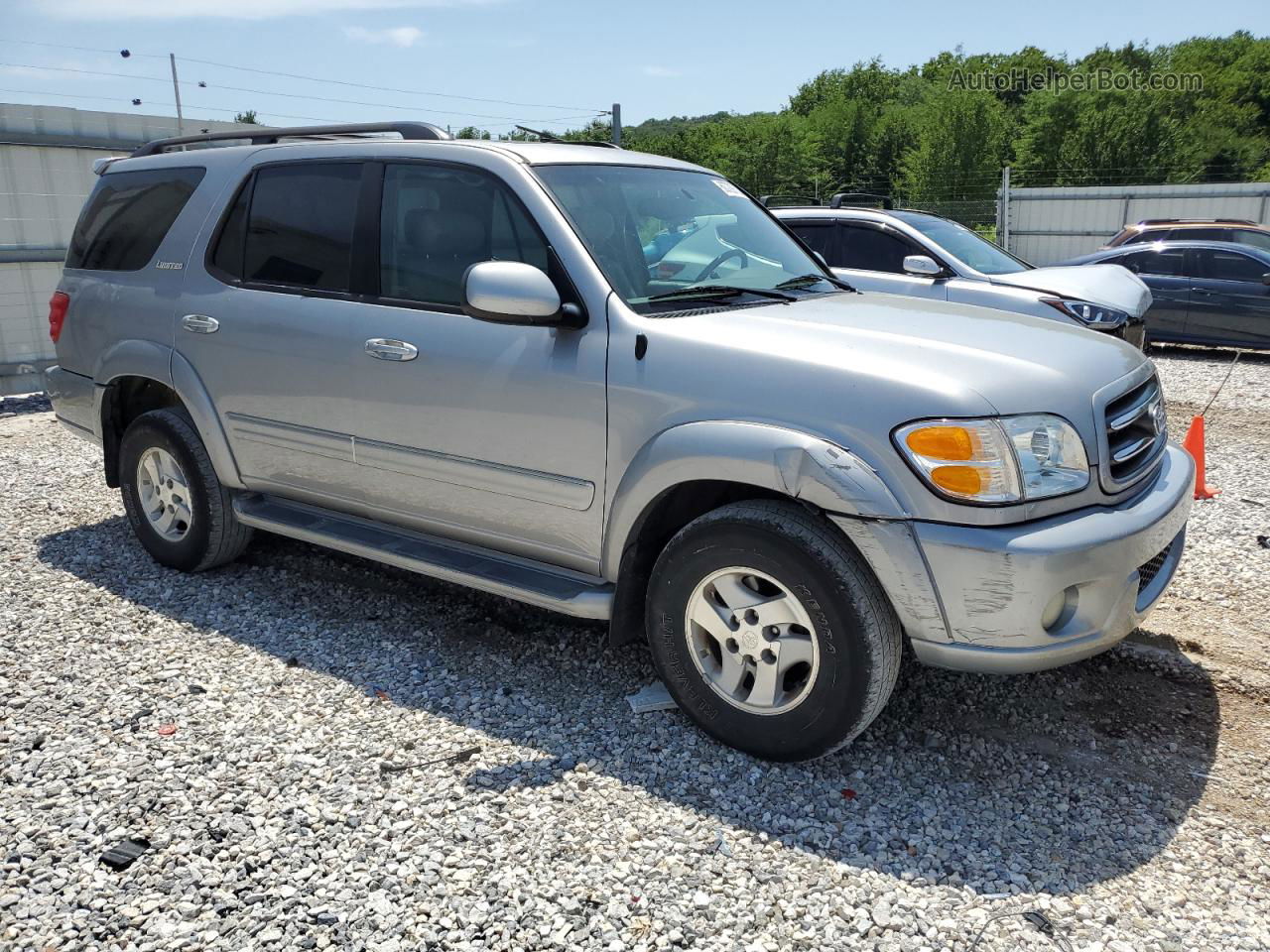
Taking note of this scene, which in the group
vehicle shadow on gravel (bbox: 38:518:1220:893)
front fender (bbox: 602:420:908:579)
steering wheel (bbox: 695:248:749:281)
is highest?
steering wheel (bbox: 695:248:749:281)

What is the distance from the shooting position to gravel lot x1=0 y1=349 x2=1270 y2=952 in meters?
2.62

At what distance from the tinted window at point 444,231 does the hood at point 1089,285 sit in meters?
5.86

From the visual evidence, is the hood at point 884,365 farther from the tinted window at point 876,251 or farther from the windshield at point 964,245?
the windshield at point 964,245

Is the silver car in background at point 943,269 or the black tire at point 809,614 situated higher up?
the silver car in background at point 943,269

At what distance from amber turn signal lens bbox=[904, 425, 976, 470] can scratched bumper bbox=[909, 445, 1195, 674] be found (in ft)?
0.66

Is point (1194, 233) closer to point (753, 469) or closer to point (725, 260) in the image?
point (725, 260)

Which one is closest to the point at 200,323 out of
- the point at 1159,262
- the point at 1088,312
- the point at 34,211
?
the point at 1088,312

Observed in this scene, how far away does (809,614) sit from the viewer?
3.07m

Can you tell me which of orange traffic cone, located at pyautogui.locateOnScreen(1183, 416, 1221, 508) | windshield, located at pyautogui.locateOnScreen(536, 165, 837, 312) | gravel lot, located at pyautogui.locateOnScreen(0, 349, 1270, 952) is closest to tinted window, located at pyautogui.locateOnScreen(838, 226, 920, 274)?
orange traffic cone, located at pyautogui.locateOnScreen(1183, 416, 1221, 508)

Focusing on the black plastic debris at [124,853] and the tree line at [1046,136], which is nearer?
the black plastic debris at [124,853]

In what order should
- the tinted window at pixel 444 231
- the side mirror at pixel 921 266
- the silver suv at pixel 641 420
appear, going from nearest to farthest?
the silver suv at pixel 641 420 → the tinted window at pixel 444 231 → the side mirror at pixel 921 266

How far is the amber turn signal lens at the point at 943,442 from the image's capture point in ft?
9.36

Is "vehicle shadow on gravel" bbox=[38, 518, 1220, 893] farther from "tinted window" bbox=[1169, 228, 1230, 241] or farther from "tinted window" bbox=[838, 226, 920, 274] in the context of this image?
"tinted window" bbox=[1169, 228, 1230, 241]

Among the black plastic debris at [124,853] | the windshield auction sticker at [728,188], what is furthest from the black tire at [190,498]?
the windshield auction sticker at [728,188]
